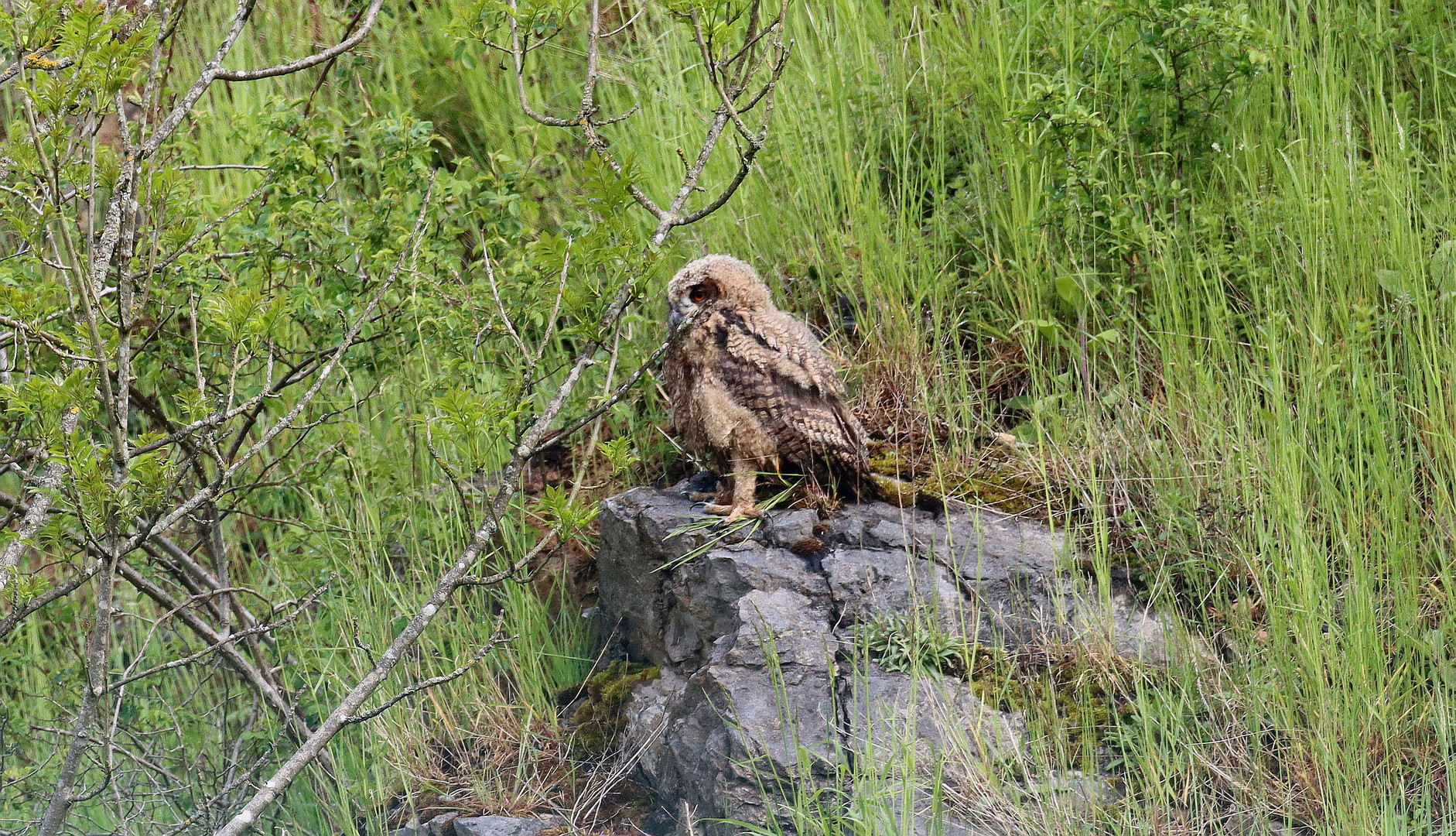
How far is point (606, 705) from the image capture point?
3.79m

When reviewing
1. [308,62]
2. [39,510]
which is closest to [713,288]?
[308,62]

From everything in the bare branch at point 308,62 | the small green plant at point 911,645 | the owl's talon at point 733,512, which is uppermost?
the bare branch at point 308,62

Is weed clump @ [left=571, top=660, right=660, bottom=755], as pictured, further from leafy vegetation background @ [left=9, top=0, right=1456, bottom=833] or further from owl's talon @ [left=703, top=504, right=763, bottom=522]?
owl's talon @ [left=703, top=504, right=763, bottom=522]

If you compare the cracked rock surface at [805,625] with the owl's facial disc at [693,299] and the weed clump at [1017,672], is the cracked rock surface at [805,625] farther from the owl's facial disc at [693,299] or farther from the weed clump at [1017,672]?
the owl's facial disc at [693,299]

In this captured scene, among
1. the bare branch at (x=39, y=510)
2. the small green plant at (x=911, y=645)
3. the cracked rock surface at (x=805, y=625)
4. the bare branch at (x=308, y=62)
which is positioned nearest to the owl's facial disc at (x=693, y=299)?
the cracked rock surface at (x=805, y=625)

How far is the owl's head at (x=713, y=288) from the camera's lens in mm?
3703

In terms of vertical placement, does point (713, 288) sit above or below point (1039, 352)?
above

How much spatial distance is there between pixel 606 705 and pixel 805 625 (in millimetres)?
782

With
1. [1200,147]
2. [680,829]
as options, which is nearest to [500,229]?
[680,829]

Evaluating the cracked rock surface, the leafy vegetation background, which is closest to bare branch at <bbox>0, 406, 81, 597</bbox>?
the leafy vegetation background

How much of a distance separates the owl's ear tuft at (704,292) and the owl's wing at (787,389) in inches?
→ 3.0

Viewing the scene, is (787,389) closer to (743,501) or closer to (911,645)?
(743,501)

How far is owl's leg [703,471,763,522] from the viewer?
3.73m

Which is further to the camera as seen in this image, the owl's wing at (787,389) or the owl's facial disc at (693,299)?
the owl's facial disc at (693,299)
